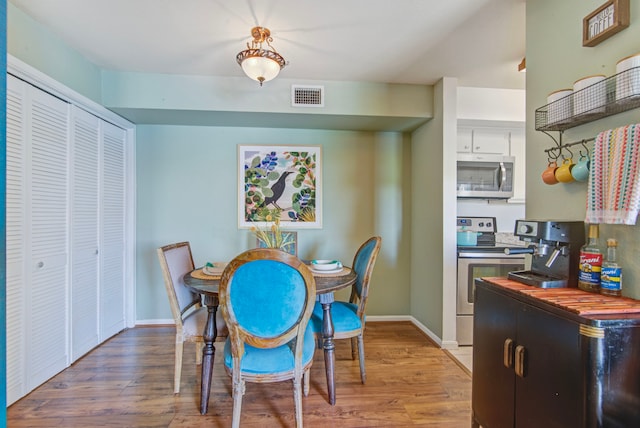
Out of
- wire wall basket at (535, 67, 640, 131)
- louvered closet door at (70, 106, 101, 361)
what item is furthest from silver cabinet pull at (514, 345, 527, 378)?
louvered closet door at (70, 106, 101, 361)

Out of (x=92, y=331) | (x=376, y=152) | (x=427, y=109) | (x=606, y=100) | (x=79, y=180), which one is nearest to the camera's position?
(x=606, y=100)

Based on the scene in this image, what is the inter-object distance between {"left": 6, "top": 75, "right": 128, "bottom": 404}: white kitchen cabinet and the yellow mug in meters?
3.01

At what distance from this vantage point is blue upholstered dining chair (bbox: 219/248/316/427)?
4.56 feet

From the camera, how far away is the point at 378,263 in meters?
3.22

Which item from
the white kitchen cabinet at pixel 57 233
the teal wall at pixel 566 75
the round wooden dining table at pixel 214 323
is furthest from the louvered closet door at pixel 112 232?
the teal wall at pixel 566 75

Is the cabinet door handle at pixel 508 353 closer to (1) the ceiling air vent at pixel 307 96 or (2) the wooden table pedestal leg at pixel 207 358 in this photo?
(2) the wooden table pedestal leg at pixel 207 358

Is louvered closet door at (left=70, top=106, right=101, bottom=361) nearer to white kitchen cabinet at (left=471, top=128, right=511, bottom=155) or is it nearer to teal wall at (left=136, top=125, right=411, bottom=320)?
teal wall at (left=136, top=125, right=411, bottom=320)

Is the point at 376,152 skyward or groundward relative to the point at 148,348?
skyward

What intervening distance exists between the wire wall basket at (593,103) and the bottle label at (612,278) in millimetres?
622

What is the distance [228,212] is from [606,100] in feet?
9.55

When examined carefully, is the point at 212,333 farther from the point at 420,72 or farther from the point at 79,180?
the point at 420,72

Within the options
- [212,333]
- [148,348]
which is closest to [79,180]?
[148,348]

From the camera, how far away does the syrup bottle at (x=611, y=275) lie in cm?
110

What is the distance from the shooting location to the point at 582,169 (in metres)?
1.22
